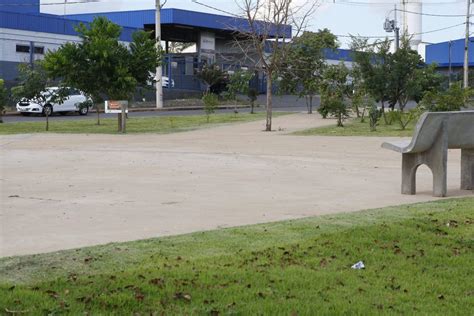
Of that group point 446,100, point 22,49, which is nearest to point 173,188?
point 446,100

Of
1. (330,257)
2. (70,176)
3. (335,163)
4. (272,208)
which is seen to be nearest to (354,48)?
(335,163)

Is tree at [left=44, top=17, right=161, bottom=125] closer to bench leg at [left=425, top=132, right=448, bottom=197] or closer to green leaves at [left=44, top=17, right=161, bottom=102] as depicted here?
green leaves at [left=44, top=17, right=161, bottom=102]

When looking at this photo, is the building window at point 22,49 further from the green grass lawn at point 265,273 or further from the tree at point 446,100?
the green grass lawn at point 265,273

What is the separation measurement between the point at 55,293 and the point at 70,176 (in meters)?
7.15

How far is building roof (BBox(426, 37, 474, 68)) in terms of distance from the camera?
8550cm

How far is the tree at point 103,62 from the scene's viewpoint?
83.5ft

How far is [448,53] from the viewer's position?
284ft

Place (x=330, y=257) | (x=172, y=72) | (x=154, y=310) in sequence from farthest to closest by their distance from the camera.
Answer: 1. (x=172, y=72)
2. (x=330, y=257)
3. (x=154, y=310)

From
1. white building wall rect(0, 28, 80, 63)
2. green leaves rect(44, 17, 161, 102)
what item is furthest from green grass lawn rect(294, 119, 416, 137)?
white building wall rect(0, 28, 80, 63)

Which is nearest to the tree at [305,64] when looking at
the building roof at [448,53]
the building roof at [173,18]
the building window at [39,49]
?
the building window at [39,49]

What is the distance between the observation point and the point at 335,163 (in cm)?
1402

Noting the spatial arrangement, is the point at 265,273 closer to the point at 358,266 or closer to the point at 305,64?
the point at 358,266

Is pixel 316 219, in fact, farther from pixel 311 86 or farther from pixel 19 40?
pixel 19 40

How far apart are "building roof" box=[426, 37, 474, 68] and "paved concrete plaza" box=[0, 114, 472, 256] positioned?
236 feet
